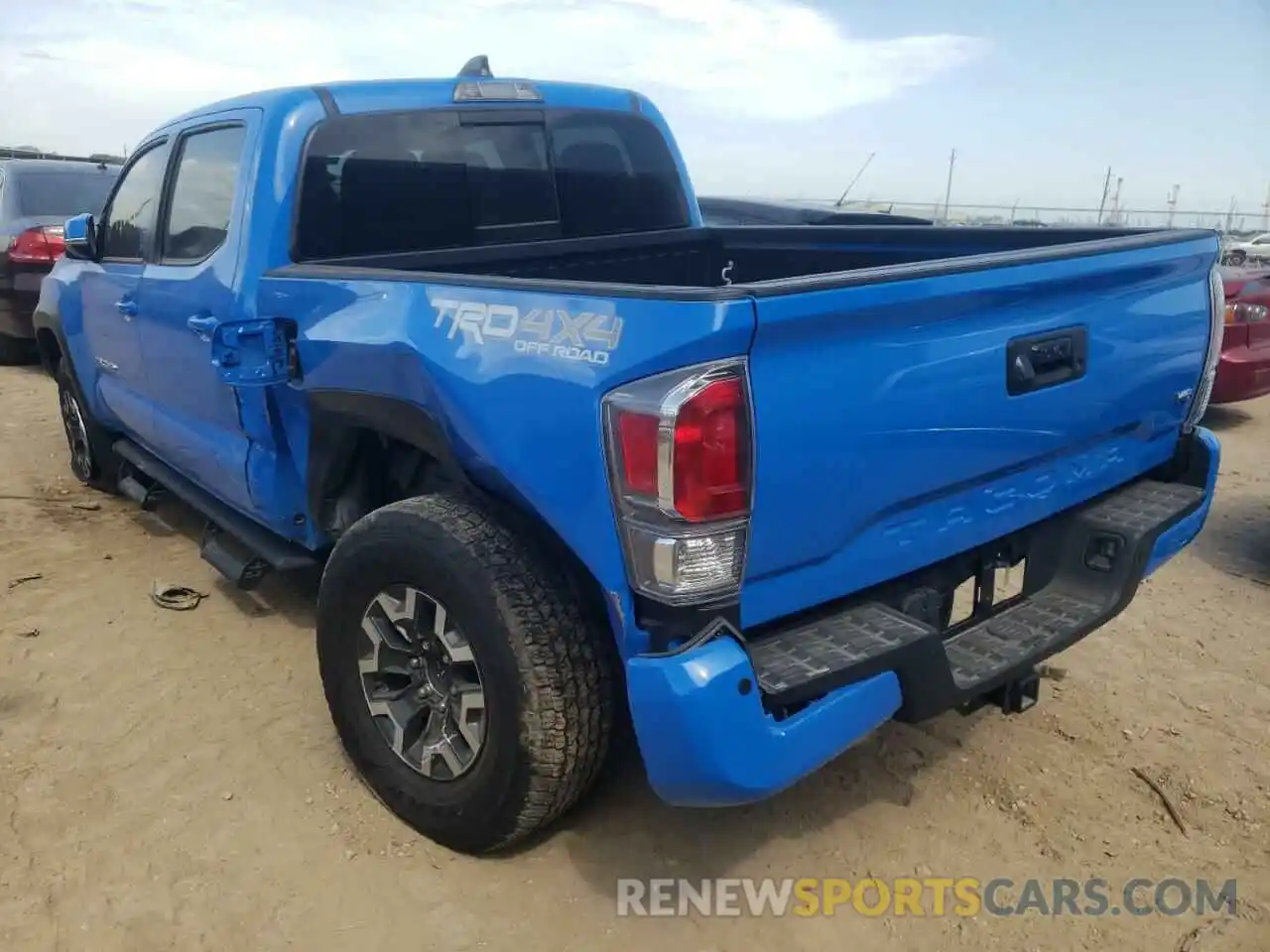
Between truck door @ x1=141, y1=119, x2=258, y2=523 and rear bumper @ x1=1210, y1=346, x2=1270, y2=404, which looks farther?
rear bumper @ x1=1210, y1=346, x2=1270, y2=404

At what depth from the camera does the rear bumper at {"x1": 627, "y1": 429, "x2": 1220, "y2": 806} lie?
1980 millimetres

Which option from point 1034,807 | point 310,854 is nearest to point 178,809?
point 310,854

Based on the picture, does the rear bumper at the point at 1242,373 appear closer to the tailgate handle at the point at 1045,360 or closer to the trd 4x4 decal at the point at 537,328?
the tailgate handle at the point at 1045,360

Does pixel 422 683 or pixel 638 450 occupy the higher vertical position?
pixel 638 450

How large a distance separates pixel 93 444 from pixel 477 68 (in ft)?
10.4

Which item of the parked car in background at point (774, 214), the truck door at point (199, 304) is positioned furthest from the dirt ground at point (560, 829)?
the parked car in background at point (774, 214)

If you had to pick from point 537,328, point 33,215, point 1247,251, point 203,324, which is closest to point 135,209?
point 203,324

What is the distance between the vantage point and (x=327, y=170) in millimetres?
3295

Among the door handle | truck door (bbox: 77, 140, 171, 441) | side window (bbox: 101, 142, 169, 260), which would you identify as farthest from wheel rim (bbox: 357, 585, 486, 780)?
side window (bbox: 101, 142, 169, 260)

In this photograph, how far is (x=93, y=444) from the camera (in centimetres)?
551

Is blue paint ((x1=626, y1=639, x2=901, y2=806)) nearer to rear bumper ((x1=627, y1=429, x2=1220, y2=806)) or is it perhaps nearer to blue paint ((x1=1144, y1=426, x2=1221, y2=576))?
rear bumper ((x1=627, y1=429, x2=1220, y2=806))

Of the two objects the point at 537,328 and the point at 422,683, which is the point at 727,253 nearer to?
the point at 537,328

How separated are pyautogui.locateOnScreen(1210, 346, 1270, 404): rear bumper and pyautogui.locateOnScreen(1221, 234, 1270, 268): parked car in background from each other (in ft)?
61.7

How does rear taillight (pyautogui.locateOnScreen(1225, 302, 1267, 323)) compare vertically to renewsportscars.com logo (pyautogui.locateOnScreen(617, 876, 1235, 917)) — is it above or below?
above
